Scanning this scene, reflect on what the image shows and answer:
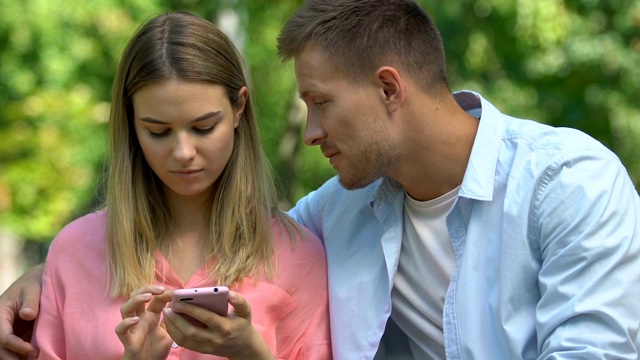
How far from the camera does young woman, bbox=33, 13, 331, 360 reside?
3.39m

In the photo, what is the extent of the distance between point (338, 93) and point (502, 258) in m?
0.73

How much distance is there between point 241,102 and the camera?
3580mm

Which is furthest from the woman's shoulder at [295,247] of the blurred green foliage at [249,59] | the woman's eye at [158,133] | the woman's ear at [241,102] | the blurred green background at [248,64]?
the blurred green foliage at [249,59]

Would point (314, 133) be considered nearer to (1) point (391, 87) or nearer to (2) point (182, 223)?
(1) point (391, 87)

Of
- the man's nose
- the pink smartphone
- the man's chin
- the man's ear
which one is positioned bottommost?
the pink smartphone

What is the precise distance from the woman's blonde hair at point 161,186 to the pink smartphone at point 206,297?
1.47ft

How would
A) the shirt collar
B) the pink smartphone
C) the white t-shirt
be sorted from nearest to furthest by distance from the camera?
1. the pink smartphone
2. the shirt collar
3. the white t-shirt

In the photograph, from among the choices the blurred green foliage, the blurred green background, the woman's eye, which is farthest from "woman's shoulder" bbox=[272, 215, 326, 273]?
the blurred green foliage

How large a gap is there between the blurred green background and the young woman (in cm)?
446

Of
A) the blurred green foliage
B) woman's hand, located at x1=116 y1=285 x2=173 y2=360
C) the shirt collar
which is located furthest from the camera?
the blurred green foliage

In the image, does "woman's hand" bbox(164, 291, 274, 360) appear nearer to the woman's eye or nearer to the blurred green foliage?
the woman's eye

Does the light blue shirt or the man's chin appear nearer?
the light blue shirt

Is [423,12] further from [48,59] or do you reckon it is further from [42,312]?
[48,59]

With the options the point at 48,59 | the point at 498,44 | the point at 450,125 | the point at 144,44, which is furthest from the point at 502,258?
the point at 498,44
